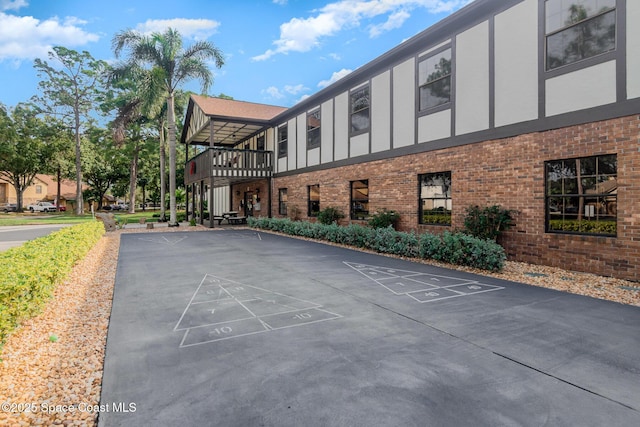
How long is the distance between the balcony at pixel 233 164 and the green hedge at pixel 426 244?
801cm

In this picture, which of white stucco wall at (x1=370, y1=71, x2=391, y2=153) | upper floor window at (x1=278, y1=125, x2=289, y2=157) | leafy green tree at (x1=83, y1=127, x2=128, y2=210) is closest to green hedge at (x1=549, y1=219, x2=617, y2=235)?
white stucco wall at (x1=370, y1=71, x2=391, y2=153)

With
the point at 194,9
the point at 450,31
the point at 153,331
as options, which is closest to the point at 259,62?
the point at 194,9

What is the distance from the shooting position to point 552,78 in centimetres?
838

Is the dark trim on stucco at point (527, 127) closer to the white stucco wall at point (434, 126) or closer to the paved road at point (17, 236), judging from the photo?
the white stucco wall at point (434, 126)

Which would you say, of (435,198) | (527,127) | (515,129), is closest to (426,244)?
(435,198)

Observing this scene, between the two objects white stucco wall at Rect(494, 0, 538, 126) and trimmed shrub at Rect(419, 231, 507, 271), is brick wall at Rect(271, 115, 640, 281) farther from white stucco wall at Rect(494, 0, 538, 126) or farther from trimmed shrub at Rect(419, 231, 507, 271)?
trimmed shrub at Rect(419, 231, 507, 271)

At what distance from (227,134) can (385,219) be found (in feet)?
56.7

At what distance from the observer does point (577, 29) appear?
798 centimetres

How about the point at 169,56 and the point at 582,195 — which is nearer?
the point at 582,195

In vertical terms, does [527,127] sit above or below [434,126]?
below

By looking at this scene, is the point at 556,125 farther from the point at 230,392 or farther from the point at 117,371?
the point at 117,371

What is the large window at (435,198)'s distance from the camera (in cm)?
1113

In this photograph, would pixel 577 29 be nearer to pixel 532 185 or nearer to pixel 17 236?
pixel 532 185

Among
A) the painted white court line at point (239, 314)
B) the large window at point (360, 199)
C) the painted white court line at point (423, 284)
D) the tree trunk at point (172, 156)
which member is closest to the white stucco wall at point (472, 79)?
the large window at point (360, 199)
